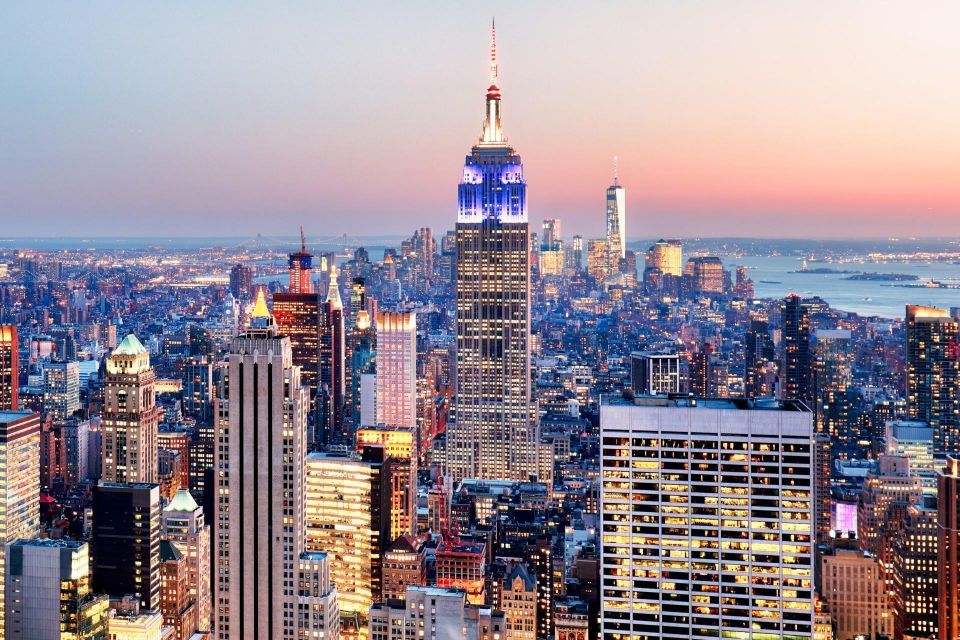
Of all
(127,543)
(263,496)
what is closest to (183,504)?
(127,543)

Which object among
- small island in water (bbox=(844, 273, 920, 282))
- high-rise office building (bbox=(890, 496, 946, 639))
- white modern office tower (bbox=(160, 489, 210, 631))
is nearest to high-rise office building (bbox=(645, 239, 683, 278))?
small island in water (bbox=(844, 273, 920, 282))

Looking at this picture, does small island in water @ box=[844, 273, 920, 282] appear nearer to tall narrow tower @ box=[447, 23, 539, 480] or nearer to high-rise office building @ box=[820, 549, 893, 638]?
high-rise office building @ box=[820, 549, 893, 638]

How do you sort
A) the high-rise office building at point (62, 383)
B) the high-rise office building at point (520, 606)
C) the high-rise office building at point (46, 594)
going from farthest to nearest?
the high-rise office building at point (62, 383) < the high-rise office building at point (520, 606) < the high-rise office building at point (46, 594)

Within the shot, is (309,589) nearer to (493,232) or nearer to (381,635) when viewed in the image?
(381,635)

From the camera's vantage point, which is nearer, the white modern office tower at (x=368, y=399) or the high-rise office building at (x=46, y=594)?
the high-rise office building at (x=46, y=594)

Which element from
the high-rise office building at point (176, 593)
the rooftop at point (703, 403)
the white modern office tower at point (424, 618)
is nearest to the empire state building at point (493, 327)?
the high-rise office building at point (176, 593)

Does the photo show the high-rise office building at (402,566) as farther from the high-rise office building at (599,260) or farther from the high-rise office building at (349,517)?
the high-rise office building at (599,260)

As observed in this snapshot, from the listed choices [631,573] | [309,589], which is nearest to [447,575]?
[309,589]
